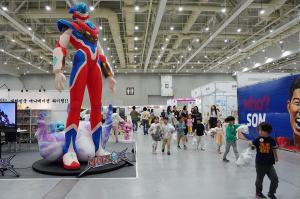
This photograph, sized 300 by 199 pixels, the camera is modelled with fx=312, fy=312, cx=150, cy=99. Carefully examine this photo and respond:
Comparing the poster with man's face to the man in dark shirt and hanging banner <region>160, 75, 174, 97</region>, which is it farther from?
hanging banner <region>160, 75, 174, 97</region>

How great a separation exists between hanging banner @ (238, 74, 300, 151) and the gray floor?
2.38 ft

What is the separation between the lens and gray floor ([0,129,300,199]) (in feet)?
13.6

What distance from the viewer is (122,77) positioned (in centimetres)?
3011

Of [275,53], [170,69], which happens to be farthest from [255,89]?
[170,69]

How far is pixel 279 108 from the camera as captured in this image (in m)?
7.23

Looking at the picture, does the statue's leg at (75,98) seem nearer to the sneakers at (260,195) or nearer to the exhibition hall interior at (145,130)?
the exhibition hall interior at (145,130)

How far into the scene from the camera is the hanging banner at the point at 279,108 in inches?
256

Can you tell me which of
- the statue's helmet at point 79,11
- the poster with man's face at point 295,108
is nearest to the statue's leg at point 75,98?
the statue's helmet at point 79,11

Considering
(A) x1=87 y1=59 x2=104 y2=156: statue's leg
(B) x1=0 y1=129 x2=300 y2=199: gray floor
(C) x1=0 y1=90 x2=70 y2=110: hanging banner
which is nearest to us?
(B) x1=0 y1=129 x2=300 y2=199: gray floor

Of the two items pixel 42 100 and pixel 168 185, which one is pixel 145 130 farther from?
pixel 168 185

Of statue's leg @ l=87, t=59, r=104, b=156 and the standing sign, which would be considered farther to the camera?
the standing sign

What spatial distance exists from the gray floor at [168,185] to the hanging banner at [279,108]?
2.38 ft

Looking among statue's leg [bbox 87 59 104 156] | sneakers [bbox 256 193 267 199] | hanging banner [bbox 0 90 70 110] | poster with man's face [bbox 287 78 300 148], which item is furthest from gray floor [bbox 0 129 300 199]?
hanging banner [bbox 0 90 70 110]

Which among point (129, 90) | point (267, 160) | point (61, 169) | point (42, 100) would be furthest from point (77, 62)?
point (129, 90)
